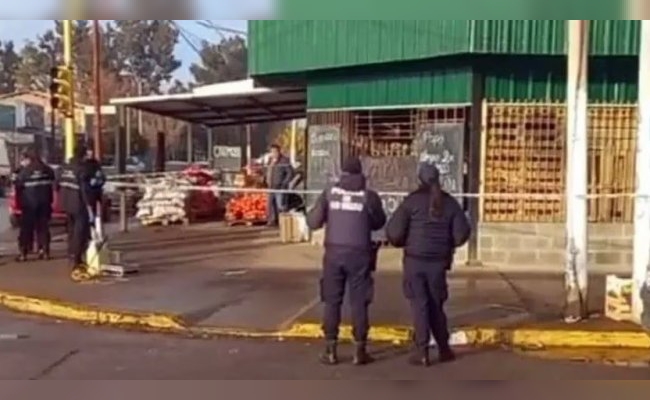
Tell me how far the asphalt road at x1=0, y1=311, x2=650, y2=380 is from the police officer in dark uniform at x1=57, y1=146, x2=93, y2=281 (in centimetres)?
360

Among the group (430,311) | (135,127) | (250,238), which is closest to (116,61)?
(135,127)

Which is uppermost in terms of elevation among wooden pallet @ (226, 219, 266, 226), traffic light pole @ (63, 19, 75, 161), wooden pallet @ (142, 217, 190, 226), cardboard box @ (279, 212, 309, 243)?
traffic light pole @ (63, 19, 75, 161)

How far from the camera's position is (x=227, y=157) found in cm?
3959

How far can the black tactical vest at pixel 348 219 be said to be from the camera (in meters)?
8.81

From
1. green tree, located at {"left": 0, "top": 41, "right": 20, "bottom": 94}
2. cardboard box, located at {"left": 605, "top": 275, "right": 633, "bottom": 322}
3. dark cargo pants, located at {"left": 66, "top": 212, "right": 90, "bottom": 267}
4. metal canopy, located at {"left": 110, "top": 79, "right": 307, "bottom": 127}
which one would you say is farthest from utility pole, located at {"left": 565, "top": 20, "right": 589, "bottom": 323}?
green tree, located at {"left": 0, "top": 41, "right": 20, "bottom": 94}

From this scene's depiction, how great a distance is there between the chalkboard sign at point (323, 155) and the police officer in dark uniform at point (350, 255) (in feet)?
26.4

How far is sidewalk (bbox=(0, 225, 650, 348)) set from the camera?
33.1 feet

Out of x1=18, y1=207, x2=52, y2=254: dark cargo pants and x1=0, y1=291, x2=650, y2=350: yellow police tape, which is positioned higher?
x1=18, y1=207, x2=52, y2=254: dark cargo pants

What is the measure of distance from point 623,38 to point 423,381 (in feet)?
24.5

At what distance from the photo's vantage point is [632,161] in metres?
14.9

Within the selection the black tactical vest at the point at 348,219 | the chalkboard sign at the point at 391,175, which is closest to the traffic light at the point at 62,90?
the chalkboard sign at the point at 391,175

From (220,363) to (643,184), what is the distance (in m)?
4.32

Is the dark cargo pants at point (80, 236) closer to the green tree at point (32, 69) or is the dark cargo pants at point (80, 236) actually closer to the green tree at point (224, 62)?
the green tree at point (224, 62)

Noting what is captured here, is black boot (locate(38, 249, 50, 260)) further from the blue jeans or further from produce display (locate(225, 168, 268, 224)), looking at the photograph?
produce display (locate(225, 168, 268, 224))
